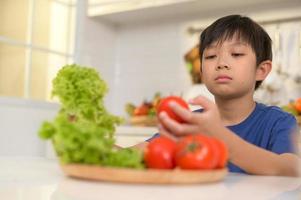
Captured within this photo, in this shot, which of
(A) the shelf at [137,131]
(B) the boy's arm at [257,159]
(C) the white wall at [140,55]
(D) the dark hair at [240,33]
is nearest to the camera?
(B) the boy's arm at [257,159]

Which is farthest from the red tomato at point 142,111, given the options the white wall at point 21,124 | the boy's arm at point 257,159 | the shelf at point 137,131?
the boy's arm at point 257,159

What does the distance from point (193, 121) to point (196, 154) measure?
0.30 ft

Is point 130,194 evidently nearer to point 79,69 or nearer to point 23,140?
point 79,69

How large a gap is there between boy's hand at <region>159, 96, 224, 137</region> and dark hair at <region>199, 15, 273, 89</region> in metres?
0.62

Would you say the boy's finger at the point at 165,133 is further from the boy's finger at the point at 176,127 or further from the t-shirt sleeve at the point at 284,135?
the t-shirt sleeve at the point at 284,135

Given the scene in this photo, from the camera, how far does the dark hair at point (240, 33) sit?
1335 millimetres

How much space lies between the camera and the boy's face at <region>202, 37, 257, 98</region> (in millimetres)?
1234

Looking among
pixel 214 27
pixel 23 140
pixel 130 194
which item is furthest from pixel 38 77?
pixel 130 194

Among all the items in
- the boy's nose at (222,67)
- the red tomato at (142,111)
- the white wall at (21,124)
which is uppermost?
the boy's nose at (222,67)

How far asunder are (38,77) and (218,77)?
2.06 m

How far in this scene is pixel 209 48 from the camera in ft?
4.33

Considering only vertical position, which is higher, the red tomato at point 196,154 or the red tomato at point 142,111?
the red tomato at point 196,154

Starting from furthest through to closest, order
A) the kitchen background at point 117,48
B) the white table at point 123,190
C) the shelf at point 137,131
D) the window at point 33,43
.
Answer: the window at point 33,43, the kitchen background at point 117,48, the shelf at point 137,131, the white table at point 123,190

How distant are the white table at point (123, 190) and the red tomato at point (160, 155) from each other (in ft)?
0.15
